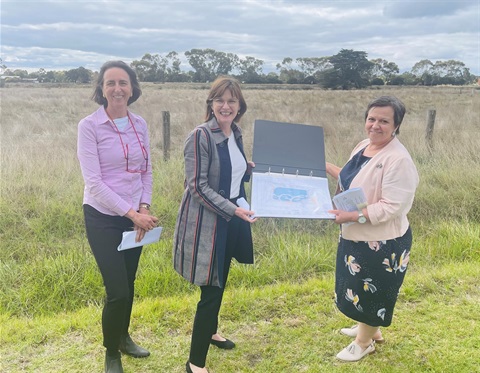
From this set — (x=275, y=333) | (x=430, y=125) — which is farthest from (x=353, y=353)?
(x=430, y=125)

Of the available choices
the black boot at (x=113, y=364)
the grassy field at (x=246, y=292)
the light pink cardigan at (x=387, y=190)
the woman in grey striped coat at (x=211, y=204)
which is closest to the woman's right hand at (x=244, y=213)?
the woman in grey striped coat at (x=211, y=204)

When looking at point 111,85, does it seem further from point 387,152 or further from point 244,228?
point 387,152

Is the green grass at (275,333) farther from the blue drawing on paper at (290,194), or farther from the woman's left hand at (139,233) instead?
the blue drawing on paper at (290,194)

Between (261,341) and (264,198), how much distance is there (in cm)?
136

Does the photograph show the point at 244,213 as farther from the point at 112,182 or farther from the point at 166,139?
the point at 166,139

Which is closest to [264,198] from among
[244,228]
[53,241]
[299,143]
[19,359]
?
[244,228]

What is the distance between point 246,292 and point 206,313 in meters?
1.34

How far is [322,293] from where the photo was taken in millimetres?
4020

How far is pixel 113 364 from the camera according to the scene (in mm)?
2830

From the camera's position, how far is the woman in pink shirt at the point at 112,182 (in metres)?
2.60

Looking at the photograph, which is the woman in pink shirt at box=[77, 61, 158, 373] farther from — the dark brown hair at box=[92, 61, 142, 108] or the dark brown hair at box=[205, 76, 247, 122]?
the dark brown hair at box=[205, 76, 247, 122]

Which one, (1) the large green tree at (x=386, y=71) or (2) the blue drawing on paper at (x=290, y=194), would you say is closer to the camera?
(2) the blue drawing on paper at (x=290, y=194)

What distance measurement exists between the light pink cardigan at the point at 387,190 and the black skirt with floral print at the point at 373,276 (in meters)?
0.08

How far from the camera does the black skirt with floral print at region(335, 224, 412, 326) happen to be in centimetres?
271
